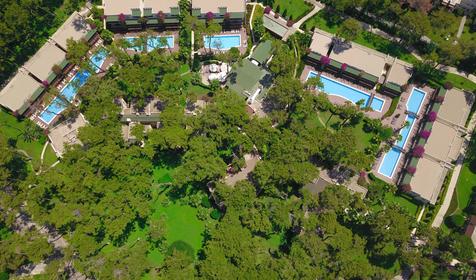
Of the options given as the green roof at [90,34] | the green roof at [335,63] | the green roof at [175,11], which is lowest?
the green roof at [90,34]

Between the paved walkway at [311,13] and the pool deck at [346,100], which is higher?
the paved walkway at [311,13]

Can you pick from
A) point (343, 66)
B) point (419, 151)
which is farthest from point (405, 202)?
point (343, 66)

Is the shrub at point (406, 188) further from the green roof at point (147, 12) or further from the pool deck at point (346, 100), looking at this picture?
the green roof at point (147, 12)

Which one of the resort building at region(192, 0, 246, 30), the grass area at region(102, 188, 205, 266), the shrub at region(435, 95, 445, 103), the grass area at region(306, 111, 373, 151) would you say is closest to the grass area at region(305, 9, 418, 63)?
the shrub at region(435, 95, 445, 103)

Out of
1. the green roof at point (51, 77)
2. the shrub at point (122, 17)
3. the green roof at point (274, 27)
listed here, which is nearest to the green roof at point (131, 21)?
the shrub at point (122, 17)

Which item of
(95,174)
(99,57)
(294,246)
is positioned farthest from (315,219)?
(99,57)

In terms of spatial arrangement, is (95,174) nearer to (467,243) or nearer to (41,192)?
(41,192)

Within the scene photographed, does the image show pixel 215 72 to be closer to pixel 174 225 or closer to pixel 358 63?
pixel 358 63
